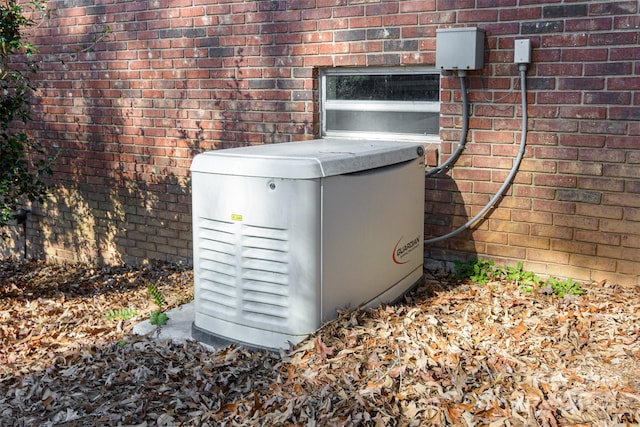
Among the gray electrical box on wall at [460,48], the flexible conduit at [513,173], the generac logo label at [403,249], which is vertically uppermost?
the gray electrical box on wall at [460,48]

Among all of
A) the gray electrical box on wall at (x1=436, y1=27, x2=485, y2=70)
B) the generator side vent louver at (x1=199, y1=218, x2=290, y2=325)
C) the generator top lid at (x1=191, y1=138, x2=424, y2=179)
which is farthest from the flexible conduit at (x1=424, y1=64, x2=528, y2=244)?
the generator side vent louver at (x1=199, y1=218, x2=290, y2=325)

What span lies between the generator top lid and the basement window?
952 millimetres

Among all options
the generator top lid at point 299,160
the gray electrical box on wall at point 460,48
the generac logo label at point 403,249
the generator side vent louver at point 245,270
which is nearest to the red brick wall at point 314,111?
the gray electrical box on wall at point 460,48

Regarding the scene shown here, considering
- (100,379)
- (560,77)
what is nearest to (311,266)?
(100,379)

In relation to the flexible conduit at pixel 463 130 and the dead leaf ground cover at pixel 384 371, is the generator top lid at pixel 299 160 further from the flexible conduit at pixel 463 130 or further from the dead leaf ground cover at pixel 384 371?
the dead leaf ground cover at pixel 384 371

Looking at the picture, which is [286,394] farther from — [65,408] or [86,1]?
[86,1]

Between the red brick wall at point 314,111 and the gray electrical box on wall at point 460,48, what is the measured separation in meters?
0.12

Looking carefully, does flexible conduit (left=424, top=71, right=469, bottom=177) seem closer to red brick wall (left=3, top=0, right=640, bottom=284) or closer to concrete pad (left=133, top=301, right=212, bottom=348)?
red brick wall (left=3, top=0, right=640, bottom=284)

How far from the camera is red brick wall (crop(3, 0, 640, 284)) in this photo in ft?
15.5

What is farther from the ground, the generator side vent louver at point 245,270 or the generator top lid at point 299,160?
the generator top lid at point 299,160

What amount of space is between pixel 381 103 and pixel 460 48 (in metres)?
0.92

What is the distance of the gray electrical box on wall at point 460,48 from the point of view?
192 inches

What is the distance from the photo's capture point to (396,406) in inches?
128

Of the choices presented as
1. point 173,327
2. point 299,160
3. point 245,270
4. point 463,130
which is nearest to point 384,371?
point 245,270
